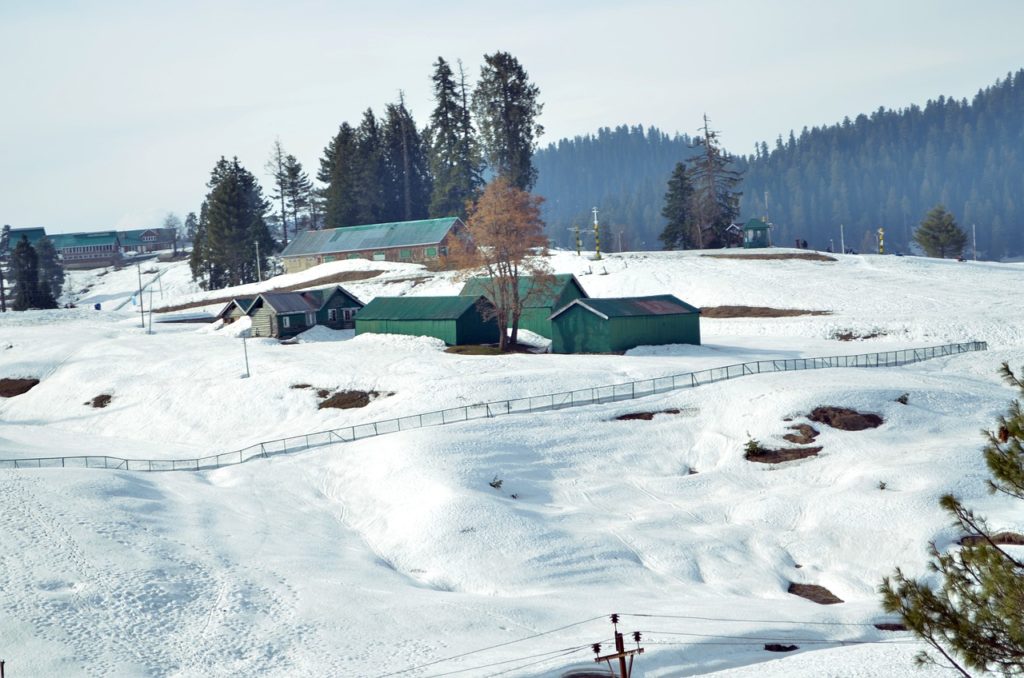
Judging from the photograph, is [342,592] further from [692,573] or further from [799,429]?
[799,429]

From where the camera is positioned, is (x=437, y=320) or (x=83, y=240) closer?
(x=437, y=320)

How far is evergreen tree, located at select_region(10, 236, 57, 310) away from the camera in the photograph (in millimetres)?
118625

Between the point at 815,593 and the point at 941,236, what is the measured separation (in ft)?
317

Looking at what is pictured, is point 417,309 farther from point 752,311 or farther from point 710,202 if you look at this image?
point 710,202

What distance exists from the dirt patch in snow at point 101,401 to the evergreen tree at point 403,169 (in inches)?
2942

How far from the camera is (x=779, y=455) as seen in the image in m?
43.1

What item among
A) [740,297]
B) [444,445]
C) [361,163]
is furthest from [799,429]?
[361,163]

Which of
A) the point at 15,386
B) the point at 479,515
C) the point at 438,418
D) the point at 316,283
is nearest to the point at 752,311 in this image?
the point at 438,418

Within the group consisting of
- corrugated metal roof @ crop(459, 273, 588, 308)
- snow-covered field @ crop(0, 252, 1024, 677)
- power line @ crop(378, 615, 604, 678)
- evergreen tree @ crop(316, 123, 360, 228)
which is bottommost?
power line @ crop(378, 615, 604, 678)

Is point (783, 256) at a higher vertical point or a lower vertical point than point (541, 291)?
higher

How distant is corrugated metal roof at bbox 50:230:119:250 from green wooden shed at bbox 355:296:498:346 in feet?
392

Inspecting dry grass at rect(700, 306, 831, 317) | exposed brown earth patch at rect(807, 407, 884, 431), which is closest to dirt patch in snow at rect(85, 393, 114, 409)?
exposed brown earth patch at rect(807, 407, 884, 431)

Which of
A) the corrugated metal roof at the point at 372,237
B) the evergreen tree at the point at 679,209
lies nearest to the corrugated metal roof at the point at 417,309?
the corrugated metal roof at the point at 372,237

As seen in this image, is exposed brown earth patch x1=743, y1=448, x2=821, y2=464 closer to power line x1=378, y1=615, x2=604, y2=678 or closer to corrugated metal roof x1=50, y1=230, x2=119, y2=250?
power line x1=378, y1=615, x2=604, y2=678
